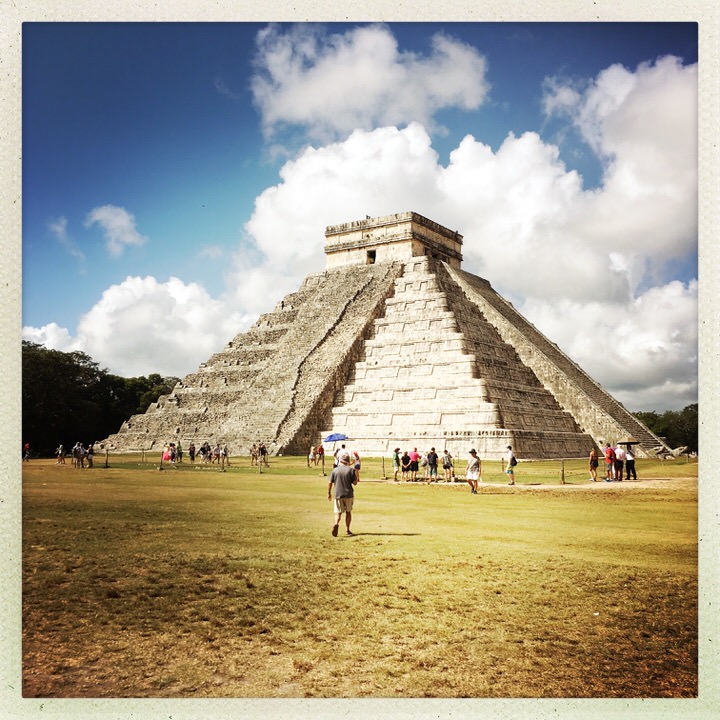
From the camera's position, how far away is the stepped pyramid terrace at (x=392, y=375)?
26.7m

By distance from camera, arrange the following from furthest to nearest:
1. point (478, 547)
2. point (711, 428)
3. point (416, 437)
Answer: point (416, 437)
point (478, 547)
point (711, 428)

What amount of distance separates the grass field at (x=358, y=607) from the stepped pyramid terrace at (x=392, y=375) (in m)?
16.5

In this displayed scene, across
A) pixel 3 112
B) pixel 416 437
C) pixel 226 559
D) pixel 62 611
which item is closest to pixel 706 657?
pixel 226 559

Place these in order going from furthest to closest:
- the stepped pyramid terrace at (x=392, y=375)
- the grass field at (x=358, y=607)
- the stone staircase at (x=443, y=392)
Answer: the stepped pyramid terrace at (x=392, y=375) → the stone staircase at (x=443, y=392) → the grass field at (x=358, y=607)

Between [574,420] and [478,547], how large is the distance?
23507 mm

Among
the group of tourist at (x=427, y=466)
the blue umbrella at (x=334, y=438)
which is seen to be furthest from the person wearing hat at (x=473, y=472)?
the blue umbrella at (x=334, y=438)

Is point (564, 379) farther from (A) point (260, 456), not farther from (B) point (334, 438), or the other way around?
(A) point (260, 456)

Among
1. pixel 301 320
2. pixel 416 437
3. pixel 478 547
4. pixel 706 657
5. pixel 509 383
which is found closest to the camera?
pixel 706 657

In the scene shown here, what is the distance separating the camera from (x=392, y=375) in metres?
29.4

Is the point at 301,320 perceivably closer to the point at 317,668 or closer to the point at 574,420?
the point at 574,420

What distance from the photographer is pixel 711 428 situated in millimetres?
6520

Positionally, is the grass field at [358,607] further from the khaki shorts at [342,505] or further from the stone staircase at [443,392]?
the stone staircase at [443,392]

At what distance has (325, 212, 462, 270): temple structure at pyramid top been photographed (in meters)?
36.9
